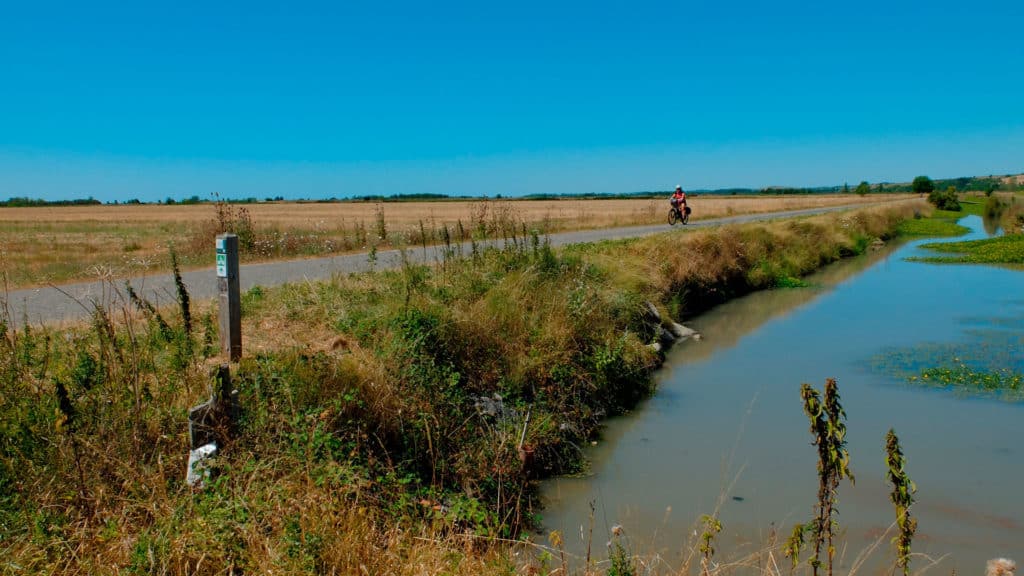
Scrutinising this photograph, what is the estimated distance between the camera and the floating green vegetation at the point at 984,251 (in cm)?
2378

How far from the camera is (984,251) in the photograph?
26031mm

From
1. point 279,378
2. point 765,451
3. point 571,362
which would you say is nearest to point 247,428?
point 279,378

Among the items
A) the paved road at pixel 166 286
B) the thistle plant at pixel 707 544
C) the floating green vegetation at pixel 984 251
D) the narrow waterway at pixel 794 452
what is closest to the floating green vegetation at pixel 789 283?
the narrow waterway at pixel 794 452

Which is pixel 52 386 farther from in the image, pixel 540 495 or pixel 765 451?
pixel 765 451

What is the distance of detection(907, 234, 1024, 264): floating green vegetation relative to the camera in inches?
936

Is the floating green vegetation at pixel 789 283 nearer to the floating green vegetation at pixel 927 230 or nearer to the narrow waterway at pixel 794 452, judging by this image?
the narrow waterway at pixel 794 452

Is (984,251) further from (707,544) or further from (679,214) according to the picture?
(707,544)

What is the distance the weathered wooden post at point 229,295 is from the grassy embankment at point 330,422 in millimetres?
193

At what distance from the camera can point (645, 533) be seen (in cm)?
552

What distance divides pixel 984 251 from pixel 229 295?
28072mm

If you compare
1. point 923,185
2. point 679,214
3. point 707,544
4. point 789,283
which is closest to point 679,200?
point 679,214

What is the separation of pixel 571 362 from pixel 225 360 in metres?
3.82

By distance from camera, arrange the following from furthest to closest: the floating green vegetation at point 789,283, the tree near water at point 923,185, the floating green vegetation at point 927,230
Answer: the tree near water at point 923,185, the floating green vegetation at point 927,230, the floating green vegetation at point 789,283

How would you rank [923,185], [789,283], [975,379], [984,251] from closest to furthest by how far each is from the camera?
1. [975,379]
2. [789,283]
3. [984,251]
4. [923,185]
